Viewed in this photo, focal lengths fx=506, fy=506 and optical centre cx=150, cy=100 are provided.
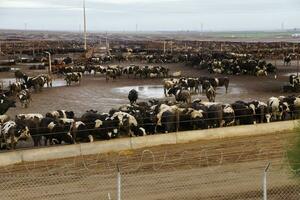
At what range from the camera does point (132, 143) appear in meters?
16.4

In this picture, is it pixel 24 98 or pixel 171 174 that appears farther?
pixel 24 98

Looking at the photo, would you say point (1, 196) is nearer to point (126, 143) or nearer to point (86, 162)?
point (86, 162)

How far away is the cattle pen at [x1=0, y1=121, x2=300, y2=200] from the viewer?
11398mm

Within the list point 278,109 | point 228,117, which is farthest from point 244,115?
point 278,109

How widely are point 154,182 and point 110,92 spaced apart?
18815 mm

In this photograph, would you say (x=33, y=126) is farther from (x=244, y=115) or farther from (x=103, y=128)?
(x=244, y=115)

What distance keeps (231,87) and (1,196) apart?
2381cm

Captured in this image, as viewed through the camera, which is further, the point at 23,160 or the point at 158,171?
the point at 23,160

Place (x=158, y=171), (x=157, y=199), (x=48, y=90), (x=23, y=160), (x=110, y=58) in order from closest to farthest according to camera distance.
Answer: (x=157, y=199) < (x=158, y=171) < (x=23, y=160) < (x=48, y=90) < (x=110, y=58)

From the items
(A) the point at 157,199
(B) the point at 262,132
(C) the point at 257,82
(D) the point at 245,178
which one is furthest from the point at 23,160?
(C) the point at 257,82

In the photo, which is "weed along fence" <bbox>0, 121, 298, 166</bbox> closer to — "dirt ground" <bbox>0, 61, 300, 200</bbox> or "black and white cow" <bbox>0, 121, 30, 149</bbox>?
"dirt ground" <bbox>0, 61, 300, 200</bbox>

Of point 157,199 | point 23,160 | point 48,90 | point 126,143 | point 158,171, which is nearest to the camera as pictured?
point 157,199

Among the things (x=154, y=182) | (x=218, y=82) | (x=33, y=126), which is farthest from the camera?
(x=218, y=82)

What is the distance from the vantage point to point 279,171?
42.8 ft
